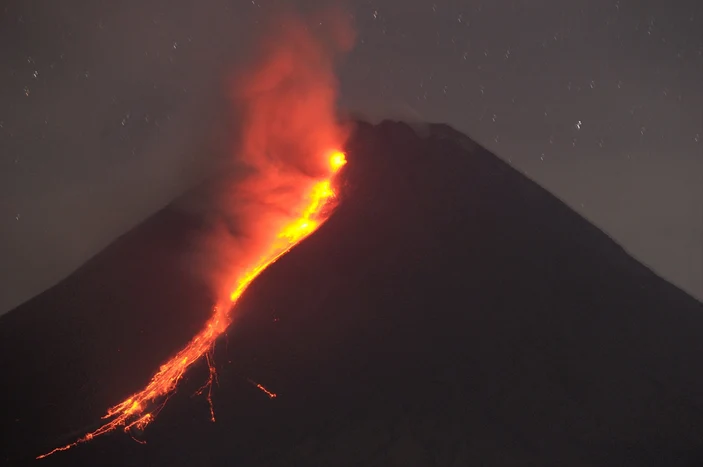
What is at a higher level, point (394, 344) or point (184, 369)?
point (394, 344)

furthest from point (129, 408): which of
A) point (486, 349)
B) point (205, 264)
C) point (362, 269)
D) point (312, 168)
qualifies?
point (312, 168)

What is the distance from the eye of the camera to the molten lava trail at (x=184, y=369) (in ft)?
43.1

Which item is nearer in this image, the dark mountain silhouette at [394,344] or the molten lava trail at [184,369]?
the dark mountain silhouette at [394,344]

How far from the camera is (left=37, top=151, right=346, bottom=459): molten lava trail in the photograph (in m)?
13.1

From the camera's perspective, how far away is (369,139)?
21.0 meters

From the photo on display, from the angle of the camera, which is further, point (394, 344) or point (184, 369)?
point (394, 344)

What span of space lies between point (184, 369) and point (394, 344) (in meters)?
4.63

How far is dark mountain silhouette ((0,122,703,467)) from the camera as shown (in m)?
13.0

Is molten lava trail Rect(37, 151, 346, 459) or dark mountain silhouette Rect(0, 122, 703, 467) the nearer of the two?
dark mountain silhouette Rect(0, 122, 703, 467)

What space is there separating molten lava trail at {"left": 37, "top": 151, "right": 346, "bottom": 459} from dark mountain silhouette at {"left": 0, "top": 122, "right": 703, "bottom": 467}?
224 millimetres

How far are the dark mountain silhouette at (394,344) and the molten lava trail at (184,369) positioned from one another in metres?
0.22

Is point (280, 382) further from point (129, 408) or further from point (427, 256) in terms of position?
point (427, 256)

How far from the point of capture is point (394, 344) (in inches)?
614

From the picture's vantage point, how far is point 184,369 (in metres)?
14.0
